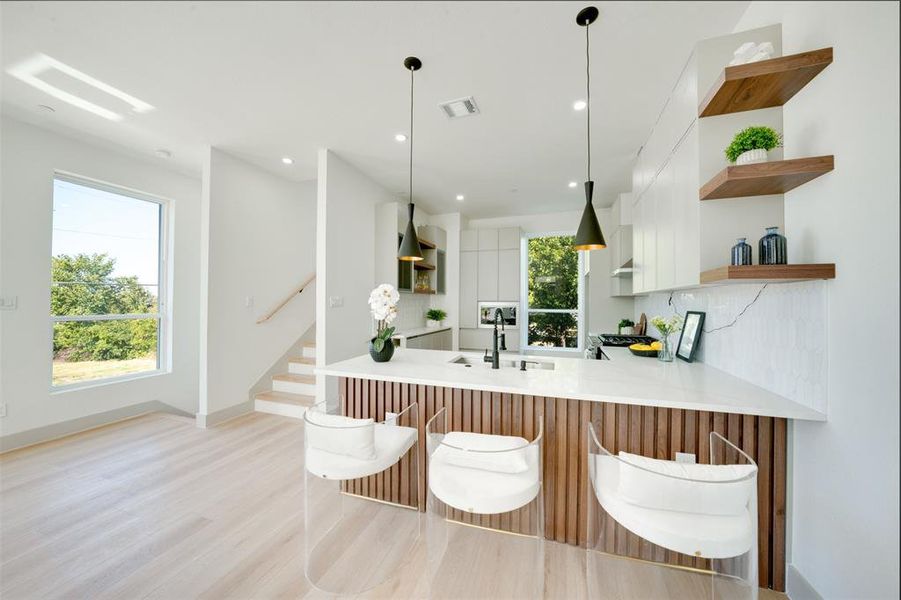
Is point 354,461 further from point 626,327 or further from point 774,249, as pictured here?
point 626,327

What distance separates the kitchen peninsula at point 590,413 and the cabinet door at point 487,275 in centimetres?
311

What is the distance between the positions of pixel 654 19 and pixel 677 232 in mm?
1153

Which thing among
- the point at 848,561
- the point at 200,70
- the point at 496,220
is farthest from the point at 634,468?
the point at 496,220

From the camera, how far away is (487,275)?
536 cm

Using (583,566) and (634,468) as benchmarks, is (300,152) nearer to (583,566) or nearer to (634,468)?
(634,468)

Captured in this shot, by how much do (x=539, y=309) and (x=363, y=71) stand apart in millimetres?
4457

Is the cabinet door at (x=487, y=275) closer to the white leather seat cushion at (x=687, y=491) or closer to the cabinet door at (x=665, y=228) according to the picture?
the cabinet door at (x=665, y=228)

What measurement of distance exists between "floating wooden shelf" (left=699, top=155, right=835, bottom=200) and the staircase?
3.84m

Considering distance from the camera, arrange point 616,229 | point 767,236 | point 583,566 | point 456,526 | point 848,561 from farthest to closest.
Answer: point 616,229, point 456,526, point 583,566, point 767,236, point 848,561

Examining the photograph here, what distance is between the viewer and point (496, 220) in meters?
5.98

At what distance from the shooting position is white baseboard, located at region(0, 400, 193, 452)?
2.79m

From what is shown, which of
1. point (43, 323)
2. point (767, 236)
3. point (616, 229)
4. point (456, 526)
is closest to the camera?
point (767, 236)

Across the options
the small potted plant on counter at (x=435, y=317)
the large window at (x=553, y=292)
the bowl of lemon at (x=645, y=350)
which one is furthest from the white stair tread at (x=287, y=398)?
the large window at (x=553, y=292)

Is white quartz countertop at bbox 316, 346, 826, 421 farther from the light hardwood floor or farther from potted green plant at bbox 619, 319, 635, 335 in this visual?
potted green plant at bbox 619, 319, 635, 335
